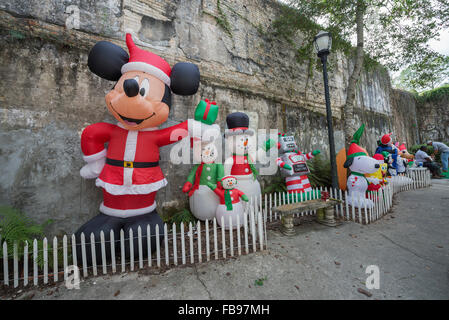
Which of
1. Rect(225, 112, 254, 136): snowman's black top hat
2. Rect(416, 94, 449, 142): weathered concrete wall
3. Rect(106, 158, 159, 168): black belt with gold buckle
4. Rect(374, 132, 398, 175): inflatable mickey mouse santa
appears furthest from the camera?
Rect(416, 94, 449, 142): weathered concrete wall

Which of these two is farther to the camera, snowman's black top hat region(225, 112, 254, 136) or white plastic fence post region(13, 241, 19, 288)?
snowman's black top hat region(225, 112, 254, 136)

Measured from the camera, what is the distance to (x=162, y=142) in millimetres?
3168

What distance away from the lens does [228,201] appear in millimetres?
3602

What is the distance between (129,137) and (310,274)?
3.22 m

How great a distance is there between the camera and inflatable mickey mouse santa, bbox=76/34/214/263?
2762 millimetres

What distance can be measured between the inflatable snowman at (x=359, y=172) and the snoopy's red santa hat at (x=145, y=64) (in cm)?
469

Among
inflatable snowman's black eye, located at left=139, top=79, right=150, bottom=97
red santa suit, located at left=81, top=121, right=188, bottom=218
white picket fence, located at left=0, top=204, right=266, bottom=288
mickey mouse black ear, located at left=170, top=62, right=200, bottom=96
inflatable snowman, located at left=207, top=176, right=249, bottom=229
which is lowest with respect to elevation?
white picket fence, located at left=0, top=204, right=266, bottom=288

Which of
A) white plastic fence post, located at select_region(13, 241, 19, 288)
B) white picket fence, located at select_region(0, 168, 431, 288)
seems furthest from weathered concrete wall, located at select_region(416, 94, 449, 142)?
white plastic fence post, located at select_region(13, 241, 19, 288)

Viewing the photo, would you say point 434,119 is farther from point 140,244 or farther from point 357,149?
point 140,244

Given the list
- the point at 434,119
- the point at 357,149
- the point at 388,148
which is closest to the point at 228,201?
the point at 357,149

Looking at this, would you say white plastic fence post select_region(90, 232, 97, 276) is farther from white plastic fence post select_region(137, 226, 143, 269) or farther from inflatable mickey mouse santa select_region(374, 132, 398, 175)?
inflatable mickey mouse santa select_region(374, 132, 398, 175)

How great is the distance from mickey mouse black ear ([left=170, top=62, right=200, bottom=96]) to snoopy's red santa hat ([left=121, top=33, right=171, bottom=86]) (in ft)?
0.44
